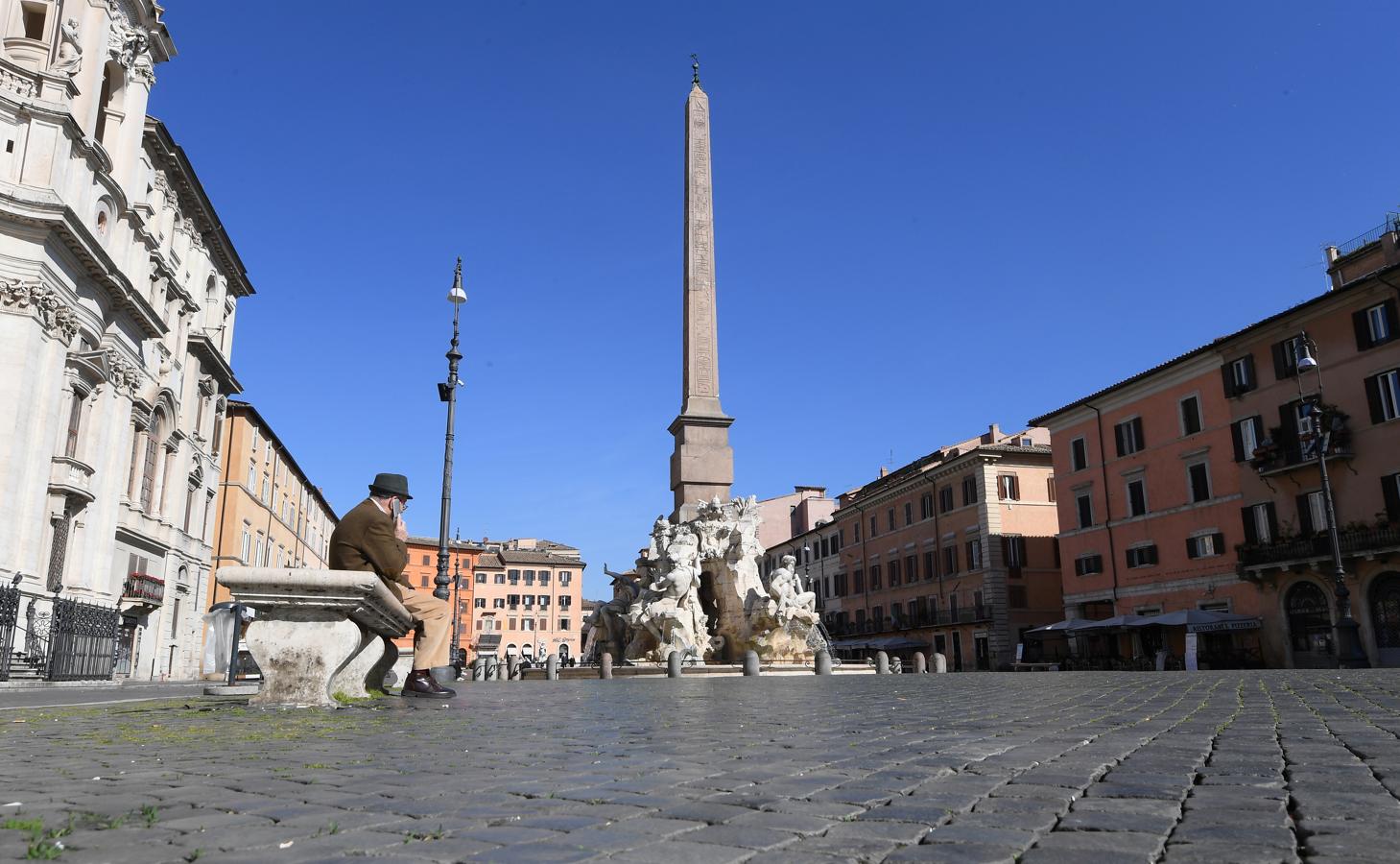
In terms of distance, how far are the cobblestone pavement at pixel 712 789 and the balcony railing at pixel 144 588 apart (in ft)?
91.0

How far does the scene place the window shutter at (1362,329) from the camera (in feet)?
98.3

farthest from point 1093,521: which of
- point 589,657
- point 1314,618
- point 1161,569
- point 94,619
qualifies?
point 94,619

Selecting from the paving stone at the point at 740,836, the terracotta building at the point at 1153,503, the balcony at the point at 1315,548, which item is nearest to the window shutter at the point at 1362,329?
the terracotta building at the point at 1153,503

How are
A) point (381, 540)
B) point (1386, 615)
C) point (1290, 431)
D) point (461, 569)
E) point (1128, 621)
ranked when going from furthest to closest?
point (461, 569)
point (1128, 621)
point (1290, 431)
point (1386, 615)
point (381, 540)

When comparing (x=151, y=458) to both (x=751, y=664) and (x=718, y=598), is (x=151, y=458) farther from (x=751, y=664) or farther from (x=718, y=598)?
(x=751, y=664)

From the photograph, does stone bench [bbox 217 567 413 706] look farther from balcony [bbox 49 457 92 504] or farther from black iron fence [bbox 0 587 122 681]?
balcony [bbox 49 457 92 504]

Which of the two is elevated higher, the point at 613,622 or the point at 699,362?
the point at 699,362

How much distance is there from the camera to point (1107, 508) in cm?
3944

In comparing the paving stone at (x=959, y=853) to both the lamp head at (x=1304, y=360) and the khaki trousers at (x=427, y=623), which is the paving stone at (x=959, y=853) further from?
the lamp head at (x=1304, y=360)

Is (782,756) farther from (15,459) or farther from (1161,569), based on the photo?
(1161,569)

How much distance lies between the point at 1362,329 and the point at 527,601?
246ft

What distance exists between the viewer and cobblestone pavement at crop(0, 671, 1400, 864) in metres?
2.49

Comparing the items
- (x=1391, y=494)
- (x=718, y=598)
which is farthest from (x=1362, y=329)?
(x=718, y=598)

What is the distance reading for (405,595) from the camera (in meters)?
9.48
